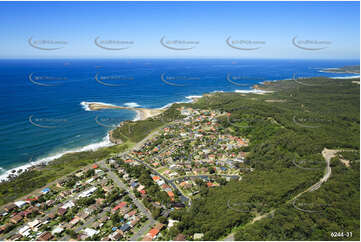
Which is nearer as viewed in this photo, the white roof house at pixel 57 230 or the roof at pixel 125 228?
the white roof house at pixel 57 230

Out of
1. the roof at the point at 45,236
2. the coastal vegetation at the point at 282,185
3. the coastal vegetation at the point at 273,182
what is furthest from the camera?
the roof at the point at 45,236

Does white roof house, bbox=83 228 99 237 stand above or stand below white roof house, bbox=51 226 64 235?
below

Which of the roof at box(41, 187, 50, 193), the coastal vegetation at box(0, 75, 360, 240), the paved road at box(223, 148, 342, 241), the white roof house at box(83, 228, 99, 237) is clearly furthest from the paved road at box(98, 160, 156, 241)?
the roof at box(41, 187, 50, 193)

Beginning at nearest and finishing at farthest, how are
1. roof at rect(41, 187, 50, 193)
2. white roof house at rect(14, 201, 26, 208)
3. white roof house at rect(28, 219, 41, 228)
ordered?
1. white roof house at rect(28, 219, 41, 228)
2. white roof house at rect(14, 201, 26, 208)
3. roof at rect(41, 187, 50, 193)

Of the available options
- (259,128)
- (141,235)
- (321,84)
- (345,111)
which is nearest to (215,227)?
(141,235)

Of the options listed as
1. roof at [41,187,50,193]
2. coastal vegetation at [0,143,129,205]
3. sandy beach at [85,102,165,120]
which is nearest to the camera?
coastal vegetation at [0,143,129,205]

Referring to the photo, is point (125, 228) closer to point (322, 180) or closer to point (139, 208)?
point (139, 208)

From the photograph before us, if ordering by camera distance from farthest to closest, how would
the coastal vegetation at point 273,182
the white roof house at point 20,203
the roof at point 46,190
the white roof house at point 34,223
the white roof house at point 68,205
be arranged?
the roof at point 46,190, the white roof house at point 20,203, the white roof house at point 68,205, the white roof house at point 34,223, the coastal vegetation at point 273,182

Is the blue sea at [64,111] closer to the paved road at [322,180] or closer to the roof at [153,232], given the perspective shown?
the roof at [153,232]

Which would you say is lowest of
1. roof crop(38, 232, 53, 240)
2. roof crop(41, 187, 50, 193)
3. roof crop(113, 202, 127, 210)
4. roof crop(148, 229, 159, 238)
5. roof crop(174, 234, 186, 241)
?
roof crop(38, 232, 53, 240)

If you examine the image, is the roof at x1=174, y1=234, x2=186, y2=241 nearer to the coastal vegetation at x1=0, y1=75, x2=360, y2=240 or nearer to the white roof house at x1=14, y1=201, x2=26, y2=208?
the coastal vegetation at x1=0, y1=75, x2=360, y2=240

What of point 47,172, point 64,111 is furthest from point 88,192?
point 64,111

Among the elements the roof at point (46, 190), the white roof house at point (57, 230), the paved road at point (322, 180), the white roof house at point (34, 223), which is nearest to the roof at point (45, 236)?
the white roof house at point (57, 230)

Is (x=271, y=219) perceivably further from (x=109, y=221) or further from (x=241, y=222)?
(x=109, y=221)
